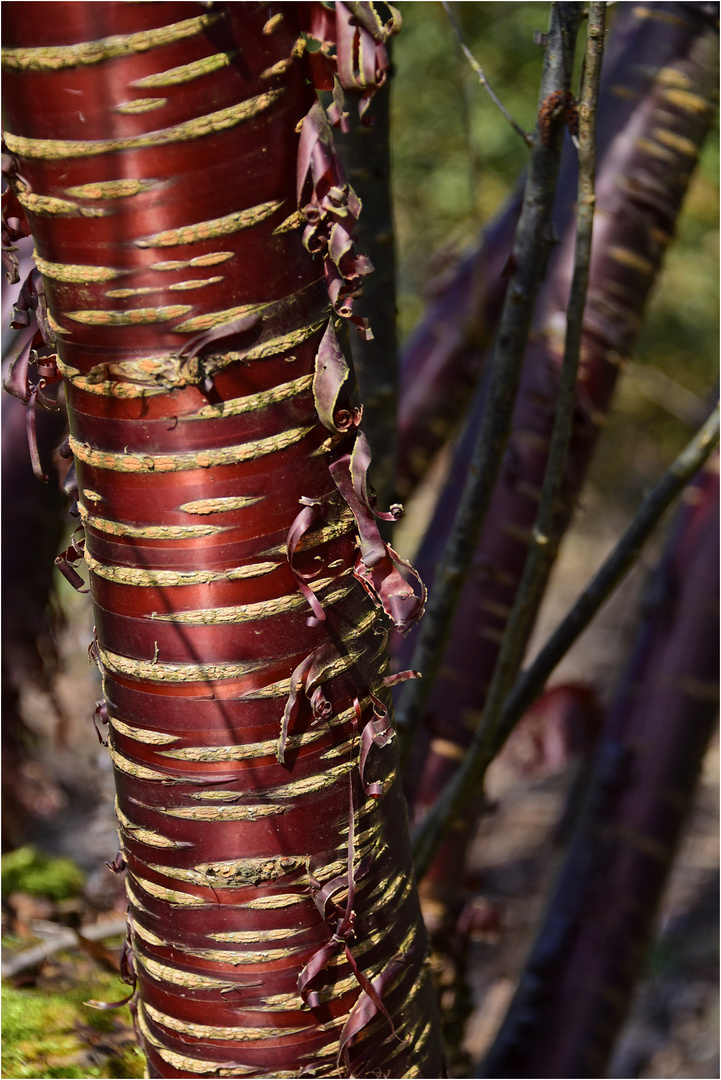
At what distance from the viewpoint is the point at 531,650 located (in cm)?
394

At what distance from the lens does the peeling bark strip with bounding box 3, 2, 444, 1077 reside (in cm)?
49

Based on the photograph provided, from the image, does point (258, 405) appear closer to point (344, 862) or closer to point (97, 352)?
point (97, 352)

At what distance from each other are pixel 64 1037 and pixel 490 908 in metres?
0.82

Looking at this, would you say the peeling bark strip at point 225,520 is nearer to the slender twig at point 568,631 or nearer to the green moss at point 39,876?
the slender twig at point 568,631

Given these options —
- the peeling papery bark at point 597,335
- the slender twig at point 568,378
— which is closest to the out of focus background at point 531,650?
the peeling papery bark at point 597,335

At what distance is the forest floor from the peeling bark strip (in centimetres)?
36

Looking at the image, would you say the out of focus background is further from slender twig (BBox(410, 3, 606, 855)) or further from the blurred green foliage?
slender twig (BBox(410, 3, 606, 855))

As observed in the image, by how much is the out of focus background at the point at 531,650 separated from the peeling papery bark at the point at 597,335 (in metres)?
0.14

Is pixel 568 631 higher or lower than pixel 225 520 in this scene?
lower

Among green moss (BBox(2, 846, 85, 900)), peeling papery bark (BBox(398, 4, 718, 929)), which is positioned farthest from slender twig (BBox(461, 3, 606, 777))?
green moss (BBox(2, 846, 85, 900))

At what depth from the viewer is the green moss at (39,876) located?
130 centimetres

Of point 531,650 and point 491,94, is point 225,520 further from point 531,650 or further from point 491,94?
point 531,650

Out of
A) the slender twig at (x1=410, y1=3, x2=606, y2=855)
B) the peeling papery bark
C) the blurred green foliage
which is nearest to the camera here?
the slender twig at (x1=410, y1=3, x2=606, y2=855)

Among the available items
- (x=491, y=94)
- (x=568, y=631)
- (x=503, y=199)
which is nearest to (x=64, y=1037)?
(x=568, y=631)
